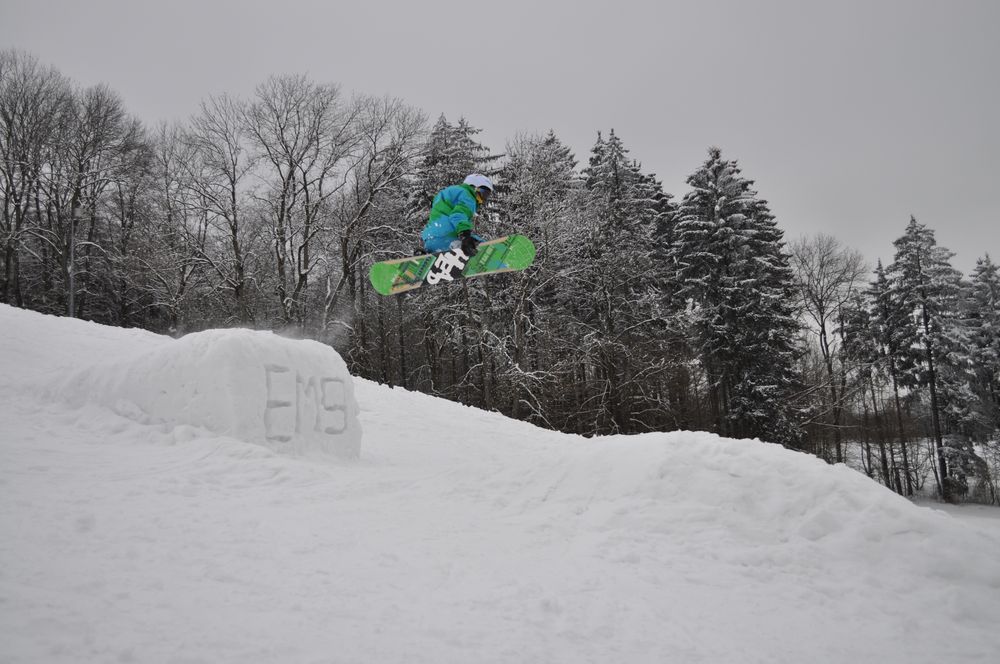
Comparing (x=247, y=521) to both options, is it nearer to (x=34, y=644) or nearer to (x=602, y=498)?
(x=34, y=644)

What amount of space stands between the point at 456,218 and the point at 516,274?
862 cm

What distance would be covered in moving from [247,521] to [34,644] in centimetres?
213

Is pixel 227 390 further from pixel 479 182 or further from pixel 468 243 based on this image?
pixel 479 182

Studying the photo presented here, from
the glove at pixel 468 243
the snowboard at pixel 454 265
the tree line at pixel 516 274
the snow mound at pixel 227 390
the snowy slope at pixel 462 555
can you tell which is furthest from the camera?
the tree line at pixel 516 274

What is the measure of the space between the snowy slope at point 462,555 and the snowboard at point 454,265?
5651mm

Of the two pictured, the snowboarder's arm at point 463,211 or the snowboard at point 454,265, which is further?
the snowboard at point 454,265

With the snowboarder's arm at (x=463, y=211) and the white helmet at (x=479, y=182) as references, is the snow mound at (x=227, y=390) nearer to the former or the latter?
the snowboarder's arm at (x=463, y=211)

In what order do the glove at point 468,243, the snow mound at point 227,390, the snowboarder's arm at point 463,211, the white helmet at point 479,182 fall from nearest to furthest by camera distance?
1. the snow mound at point 227,390
2. the white helmet at point 479,182
3. the snowboarder's arm at point 463,211
4. the glove at point 468,243

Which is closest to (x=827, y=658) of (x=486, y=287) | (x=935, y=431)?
(x=486, y=287)

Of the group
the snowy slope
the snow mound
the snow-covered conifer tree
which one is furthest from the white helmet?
the snow-covered conifer tree

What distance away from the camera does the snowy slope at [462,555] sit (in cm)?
308

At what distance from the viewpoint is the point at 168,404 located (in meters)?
6.72

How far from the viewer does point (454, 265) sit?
37.7 ft

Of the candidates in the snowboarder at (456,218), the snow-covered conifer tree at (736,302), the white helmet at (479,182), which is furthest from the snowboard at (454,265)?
the snow-covered conifer tree at (736,302)
